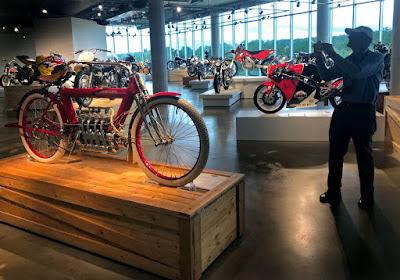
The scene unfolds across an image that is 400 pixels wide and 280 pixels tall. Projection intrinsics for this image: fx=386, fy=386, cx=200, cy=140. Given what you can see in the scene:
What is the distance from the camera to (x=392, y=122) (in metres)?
5.48

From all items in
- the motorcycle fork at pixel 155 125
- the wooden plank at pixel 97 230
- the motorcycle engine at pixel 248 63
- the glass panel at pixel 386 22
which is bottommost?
the wooden plank at pixel 97 230

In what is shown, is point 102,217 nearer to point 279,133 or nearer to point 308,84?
point 279,133

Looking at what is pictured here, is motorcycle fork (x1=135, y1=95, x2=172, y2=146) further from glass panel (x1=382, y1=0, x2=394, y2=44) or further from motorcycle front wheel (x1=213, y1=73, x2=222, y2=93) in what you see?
glass panel (x1=382, y1=0, x2=394, y2=44)

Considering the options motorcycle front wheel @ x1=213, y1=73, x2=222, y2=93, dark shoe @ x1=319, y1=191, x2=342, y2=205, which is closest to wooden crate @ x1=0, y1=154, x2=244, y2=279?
dark shoe @ x1=319, y1=191, x2=342, y2=205

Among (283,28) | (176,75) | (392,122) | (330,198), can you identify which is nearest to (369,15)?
(283,28)

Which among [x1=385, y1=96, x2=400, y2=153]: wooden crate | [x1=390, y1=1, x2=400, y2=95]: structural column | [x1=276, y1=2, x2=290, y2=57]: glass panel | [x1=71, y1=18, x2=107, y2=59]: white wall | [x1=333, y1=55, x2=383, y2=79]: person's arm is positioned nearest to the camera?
[x1=333, y1=55, x2=383, y2=79]: person's arm

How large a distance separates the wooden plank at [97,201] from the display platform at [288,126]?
148 inches

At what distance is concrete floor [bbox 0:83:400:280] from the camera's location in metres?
2.43

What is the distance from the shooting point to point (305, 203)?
11.5 ft

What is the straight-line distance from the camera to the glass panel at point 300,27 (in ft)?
53.4

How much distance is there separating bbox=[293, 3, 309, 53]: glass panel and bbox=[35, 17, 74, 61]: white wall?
31.5ft

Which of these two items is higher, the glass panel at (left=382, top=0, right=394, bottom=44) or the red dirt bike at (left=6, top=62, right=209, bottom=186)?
the glass panel at (left=382, top=0, right=394, bottom=44)

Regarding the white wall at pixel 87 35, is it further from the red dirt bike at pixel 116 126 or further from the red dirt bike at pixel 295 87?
the red dirt bike at pixel 116 126

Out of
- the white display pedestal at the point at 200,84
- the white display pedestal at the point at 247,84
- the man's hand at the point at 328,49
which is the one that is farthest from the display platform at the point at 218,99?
the man's hand at the point at 328,49
